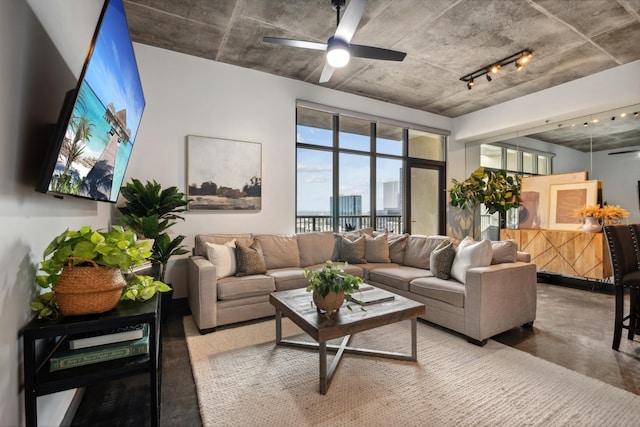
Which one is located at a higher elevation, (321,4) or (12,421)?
(321,4)

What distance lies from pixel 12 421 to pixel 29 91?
1.15m

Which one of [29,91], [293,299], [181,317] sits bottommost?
[181,317]

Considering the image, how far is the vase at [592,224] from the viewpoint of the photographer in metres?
4.35

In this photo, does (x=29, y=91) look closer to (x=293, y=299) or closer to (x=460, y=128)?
(x=293, y=299)

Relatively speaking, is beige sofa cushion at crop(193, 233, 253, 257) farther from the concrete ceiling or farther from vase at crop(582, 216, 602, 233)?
vase at crop(582, 216, 602, 233)

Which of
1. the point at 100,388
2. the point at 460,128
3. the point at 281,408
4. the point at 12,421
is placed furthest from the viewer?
the point at 460,128

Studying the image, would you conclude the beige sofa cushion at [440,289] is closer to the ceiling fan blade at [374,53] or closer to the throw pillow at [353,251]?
the throw pillow at [353,251]

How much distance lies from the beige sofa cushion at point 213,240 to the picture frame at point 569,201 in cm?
484

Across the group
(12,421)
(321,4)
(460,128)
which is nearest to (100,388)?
(12,421)

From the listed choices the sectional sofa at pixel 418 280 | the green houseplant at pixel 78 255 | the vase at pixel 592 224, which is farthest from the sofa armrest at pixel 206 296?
the vase at pixel 592 224

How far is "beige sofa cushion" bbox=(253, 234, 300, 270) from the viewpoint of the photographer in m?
3.69

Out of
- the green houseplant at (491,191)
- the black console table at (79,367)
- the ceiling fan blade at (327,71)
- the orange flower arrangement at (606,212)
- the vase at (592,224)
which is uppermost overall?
the ceiling fan blade at (327,71)

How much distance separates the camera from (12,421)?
1.00m

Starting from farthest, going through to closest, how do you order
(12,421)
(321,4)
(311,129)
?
(311,129)
(321,4)
(12,421)
